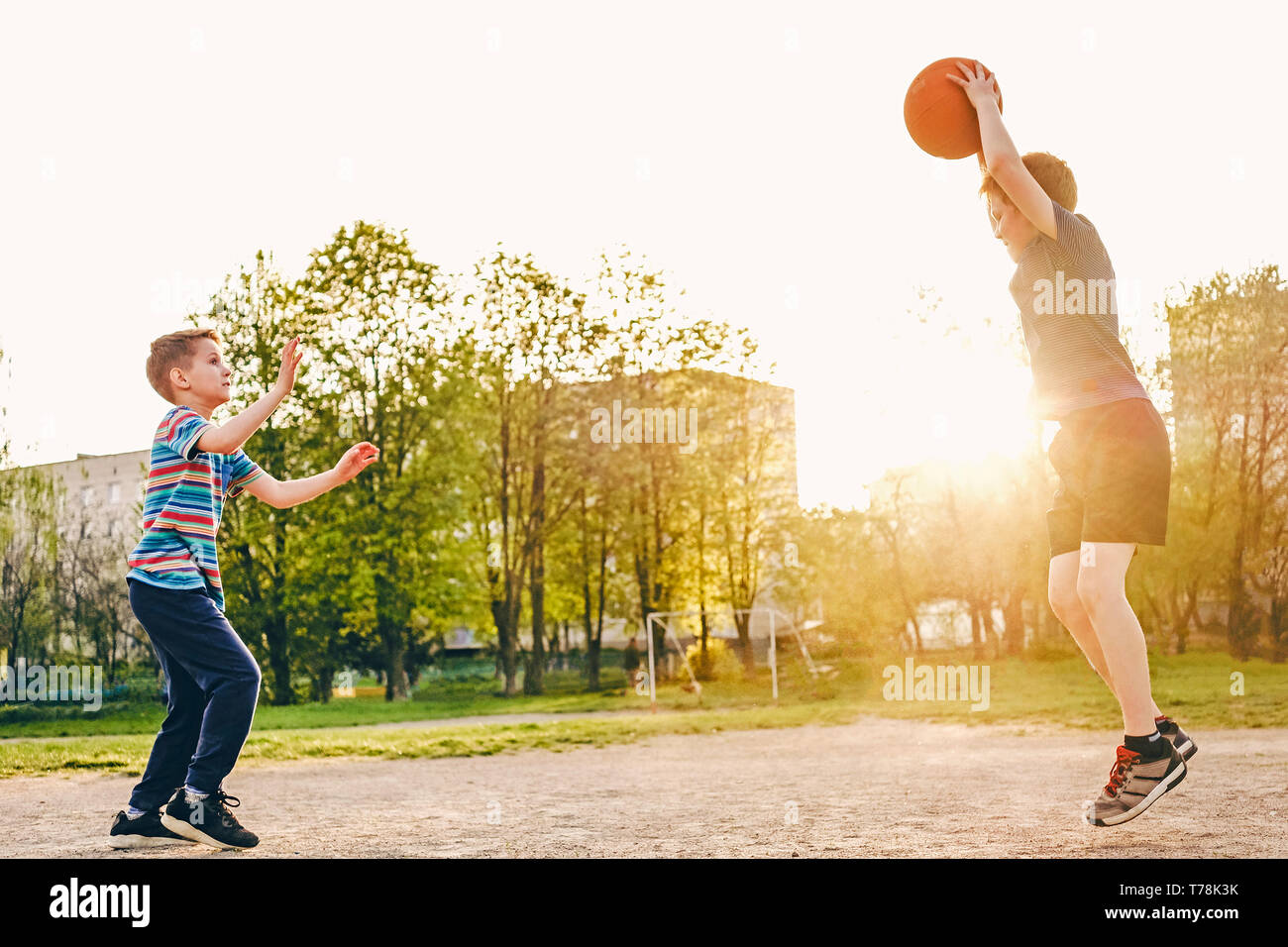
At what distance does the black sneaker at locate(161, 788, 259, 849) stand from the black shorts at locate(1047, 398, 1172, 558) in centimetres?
313

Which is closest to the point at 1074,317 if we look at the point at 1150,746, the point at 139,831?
the point at 1150,746

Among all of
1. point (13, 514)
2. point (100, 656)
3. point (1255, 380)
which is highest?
point (1255, 380)

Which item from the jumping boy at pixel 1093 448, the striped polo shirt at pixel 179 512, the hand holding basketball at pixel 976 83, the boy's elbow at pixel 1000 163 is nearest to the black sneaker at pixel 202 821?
the striped polo shirt at pixel 179 512

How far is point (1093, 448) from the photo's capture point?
366cm

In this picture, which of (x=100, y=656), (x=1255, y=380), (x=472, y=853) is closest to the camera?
(x=472, y=853)

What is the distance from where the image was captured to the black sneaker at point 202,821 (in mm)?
3998

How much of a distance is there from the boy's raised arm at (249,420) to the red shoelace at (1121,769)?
298cm

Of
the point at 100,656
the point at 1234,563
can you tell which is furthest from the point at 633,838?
the point at 100,656

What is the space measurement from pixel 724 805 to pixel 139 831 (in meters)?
2.88

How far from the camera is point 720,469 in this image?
30922 mm

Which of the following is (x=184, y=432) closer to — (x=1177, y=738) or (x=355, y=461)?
(x=355, y=461)

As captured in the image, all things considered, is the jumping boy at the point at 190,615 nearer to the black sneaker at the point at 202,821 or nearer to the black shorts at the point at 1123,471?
the black sneaker at the point at 202,821
